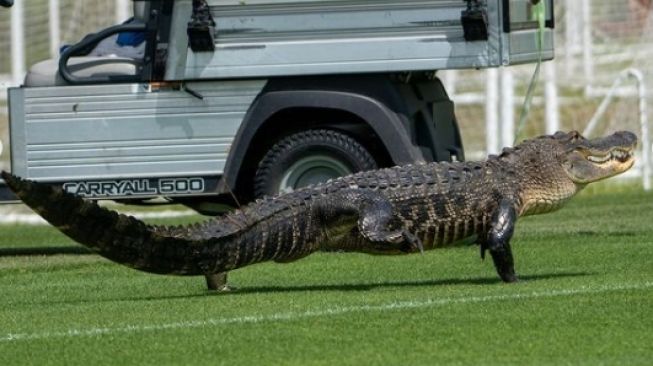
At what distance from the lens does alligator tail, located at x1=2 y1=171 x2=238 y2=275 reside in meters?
9.60

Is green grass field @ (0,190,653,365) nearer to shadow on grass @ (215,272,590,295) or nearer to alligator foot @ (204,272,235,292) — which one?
shadow on grass @ (215,272,590,295)

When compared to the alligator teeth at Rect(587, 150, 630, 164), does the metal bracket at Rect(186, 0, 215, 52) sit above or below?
above

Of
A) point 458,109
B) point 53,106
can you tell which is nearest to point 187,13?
point 53,106

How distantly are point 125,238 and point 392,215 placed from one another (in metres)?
1.67

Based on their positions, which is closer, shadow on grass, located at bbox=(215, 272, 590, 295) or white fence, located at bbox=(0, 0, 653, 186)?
shadow on grass, located at bbox=(215, 272, 590, 295)

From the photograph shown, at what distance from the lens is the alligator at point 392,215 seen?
1030 centimetres

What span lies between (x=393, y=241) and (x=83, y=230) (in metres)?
1.86

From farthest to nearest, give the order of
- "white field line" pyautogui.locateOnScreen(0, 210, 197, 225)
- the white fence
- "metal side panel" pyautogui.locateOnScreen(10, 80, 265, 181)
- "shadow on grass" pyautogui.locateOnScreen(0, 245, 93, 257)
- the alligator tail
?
the white fence < "white field line" pyautogui.locateOnScreen(0, 210, 197, 225) < "shadow on grass" pyautogui.locateOnScreen(0, 245, 93, 257) < "metal side panel" pyautogui.locateOnScreen(10, 80, 265, 181) < the alligator tail

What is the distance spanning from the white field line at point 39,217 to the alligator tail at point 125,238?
964 centimetres

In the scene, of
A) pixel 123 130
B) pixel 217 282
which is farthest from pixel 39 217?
pixel 217 282

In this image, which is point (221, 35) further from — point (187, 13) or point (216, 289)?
point (216, 289)

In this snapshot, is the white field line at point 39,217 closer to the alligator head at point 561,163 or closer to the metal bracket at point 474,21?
the metal bracket at point 474,21

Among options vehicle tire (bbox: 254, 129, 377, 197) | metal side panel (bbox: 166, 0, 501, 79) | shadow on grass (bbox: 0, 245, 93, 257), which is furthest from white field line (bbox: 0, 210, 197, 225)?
metal side panel (bbox: 166, 0, 501, 79)

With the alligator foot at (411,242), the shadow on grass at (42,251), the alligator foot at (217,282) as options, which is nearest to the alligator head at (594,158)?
the alligator foot at (411,242)
